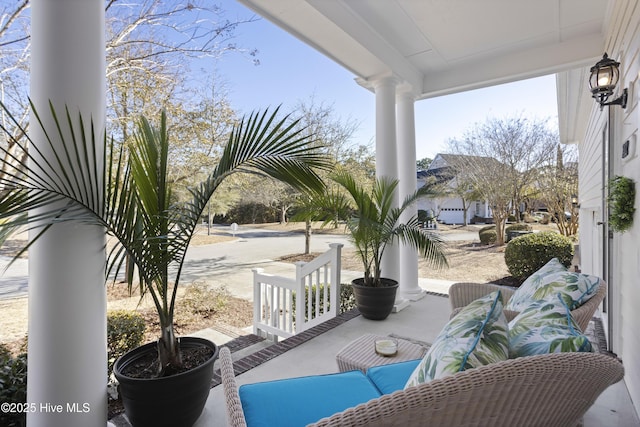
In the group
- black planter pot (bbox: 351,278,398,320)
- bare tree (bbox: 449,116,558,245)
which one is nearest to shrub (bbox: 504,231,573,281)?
black planter pot (bbox: 351,278,398,320)

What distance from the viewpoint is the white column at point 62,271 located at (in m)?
1.49

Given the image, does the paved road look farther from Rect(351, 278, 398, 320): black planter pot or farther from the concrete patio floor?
the concrete patio floor

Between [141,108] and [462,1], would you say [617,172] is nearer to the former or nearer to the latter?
[462,1]

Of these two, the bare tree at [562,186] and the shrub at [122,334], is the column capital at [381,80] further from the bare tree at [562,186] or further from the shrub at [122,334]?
the bare tree at [562,186]

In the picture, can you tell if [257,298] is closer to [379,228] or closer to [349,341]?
[349,341]

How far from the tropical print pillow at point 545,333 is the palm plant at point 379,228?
7.44 ft

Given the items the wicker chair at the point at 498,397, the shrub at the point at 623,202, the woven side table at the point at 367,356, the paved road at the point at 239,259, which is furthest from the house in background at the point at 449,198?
the wicker chair at the point at 498,397

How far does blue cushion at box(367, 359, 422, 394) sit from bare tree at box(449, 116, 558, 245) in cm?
908

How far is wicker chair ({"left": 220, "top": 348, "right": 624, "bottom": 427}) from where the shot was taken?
79 cm

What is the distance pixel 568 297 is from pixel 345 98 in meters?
6.98

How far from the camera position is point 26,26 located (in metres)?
3.34

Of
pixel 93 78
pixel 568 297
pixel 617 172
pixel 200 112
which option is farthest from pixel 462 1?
pixel 200 112

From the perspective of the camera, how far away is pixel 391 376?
158 cm

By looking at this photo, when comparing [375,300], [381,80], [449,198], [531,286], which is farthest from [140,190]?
[449,198]
